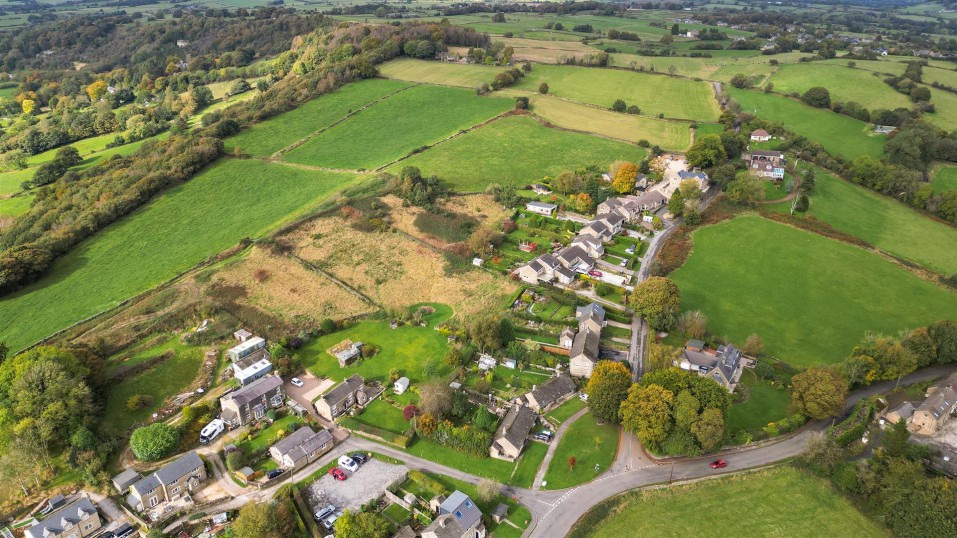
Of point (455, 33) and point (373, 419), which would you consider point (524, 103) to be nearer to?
point (455, 33)

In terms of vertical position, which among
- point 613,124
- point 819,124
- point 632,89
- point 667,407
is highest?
point 632,89

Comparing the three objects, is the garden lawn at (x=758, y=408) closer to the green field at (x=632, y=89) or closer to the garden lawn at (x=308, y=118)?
the green field at (x=632, y=89)

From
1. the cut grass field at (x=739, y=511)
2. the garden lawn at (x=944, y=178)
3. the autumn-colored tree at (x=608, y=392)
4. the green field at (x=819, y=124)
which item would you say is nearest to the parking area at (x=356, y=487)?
the cut grass field at (x=739, y=511)

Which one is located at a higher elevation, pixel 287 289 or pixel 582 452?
pixel 287 289

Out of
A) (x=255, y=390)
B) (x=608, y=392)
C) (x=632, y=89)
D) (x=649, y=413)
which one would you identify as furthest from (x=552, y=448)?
(x=632, y=89)

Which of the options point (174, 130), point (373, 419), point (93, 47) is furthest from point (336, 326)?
point (93, 47)

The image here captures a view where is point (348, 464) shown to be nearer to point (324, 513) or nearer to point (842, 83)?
point (324, 513)
